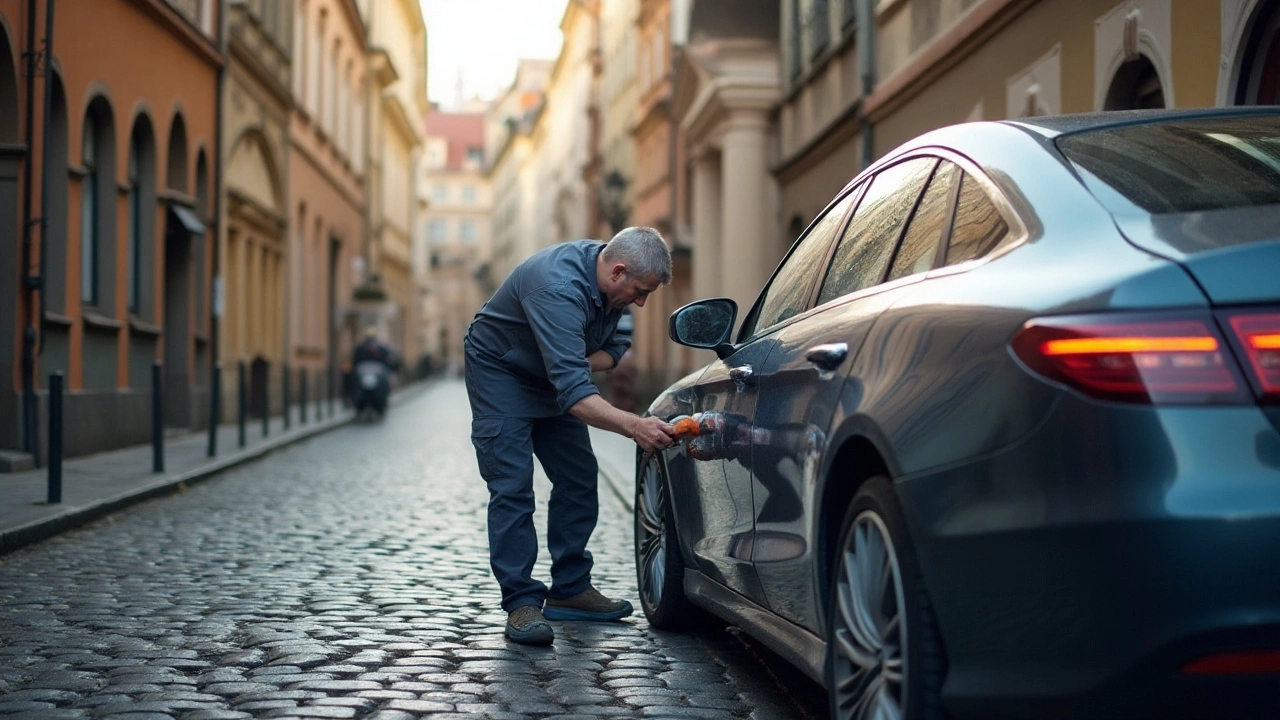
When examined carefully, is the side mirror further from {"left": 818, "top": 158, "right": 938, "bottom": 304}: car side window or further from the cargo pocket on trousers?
the cargo pocket on trousers

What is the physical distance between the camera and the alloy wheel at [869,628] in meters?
3.47

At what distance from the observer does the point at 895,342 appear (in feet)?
11.9

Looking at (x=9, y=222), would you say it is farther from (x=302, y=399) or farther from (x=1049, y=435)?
(x=1049, y=435)

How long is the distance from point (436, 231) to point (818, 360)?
5062 inches

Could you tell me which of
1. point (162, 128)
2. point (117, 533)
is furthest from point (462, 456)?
point (117, 533)

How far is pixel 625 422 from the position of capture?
557 centimetres

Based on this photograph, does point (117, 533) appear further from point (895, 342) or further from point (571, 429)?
point (895, 342)

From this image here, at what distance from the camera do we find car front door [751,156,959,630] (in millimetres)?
4012

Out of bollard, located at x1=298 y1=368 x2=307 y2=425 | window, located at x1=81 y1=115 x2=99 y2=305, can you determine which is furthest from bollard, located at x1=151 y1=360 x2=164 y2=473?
bollard, located at x1=298 y1=368 x2=307 y2=425

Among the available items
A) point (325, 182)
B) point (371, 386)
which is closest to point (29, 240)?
point (371, 386)

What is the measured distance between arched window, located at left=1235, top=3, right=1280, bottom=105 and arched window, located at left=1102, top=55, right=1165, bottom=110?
160 centimetres

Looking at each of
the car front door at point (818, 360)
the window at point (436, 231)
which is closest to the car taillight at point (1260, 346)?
the car front door at point (818, 360)

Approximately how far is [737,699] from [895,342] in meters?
1.83

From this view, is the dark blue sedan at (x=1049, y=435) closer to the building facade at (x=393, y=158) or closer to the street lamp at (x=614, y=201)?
the building facade at (x=393, y=158)
